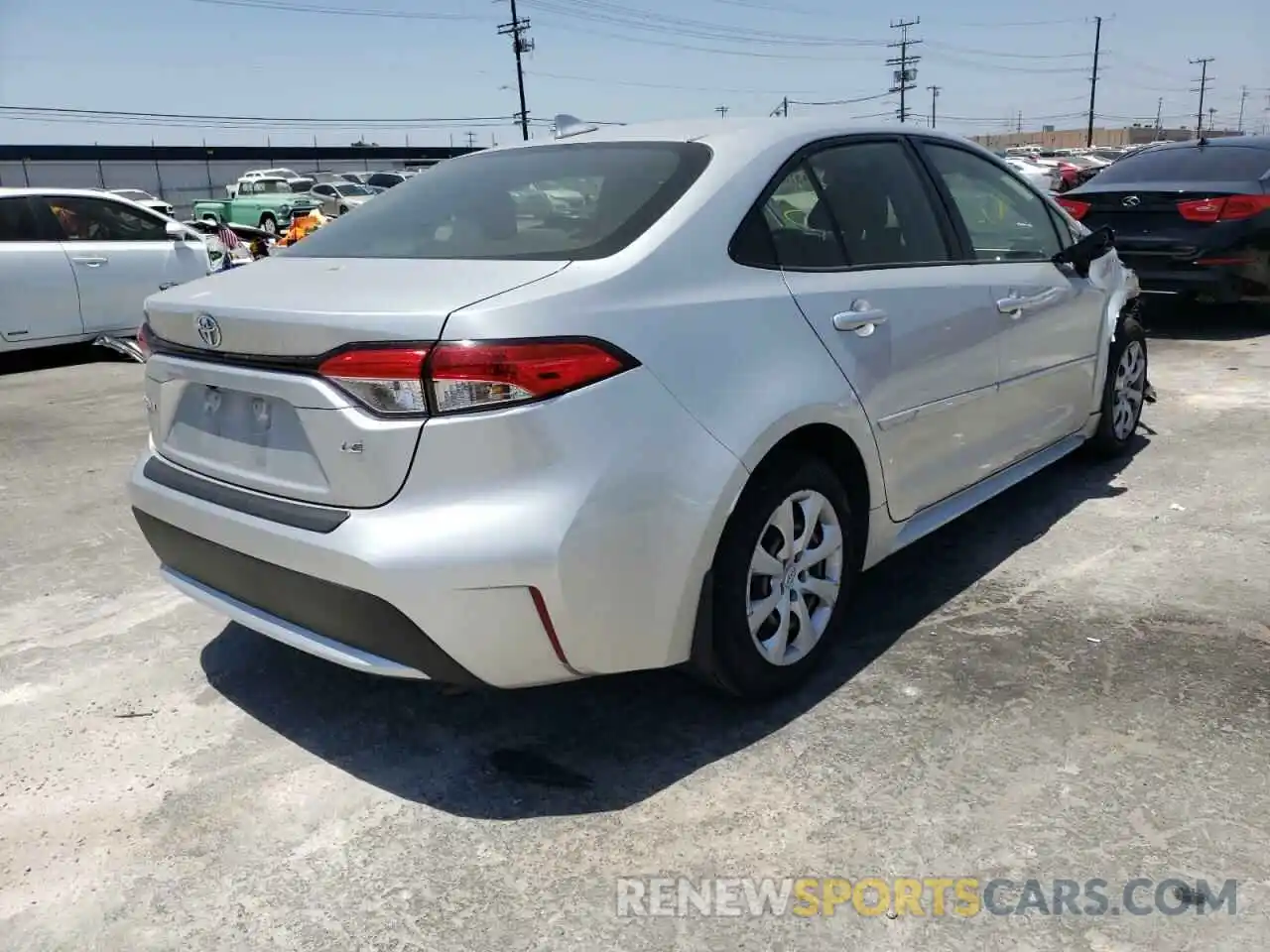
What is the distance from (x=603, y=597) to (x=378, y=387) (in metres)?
0.69

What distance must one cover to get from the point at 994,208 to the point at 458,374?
2.69 metres

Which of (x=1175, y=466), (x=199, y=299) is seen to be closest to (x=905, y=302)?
(x=199, y=299)

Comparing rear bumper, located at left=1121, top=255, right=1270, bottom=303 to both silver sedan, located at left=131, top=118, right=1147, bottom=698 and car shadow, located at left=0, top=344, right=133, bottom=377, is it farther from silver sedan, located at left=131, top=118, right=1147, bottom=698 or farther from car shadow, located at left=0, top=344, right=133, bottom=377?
car shadow, located at left=0, top=344, right=133, bottom=377

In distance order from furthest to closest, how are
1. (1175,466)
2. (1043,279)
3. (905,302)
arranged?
(1175,466) < (1043,279) < (905,302)

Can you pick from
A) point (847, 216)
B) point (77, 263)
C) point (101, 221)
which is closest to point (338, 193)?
point (101, 221)

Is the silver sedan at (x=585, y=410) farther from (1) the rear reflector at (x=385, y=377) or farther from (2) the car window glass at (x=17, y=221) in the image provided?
(2) the car window glass at (x=17, y=221)

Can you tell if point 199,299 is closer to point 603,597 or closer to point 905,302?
point 603,597

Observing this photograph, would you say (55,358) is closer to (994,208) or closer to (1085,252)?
(994,208)

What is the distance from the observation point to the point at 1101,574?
387 cm

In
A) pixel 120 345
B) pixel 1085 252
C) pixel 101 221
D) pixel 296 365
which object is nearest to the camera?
pixel 296 365

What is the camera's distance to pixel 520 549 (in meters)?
2.30

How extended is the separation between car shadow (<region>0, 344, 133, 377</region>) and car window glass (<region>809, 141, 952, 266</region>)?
7.37m

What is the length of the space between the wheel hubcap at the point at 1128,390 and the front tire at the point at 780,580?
247 centimetres

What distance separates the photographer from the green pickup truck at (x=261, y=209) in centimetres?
3142
